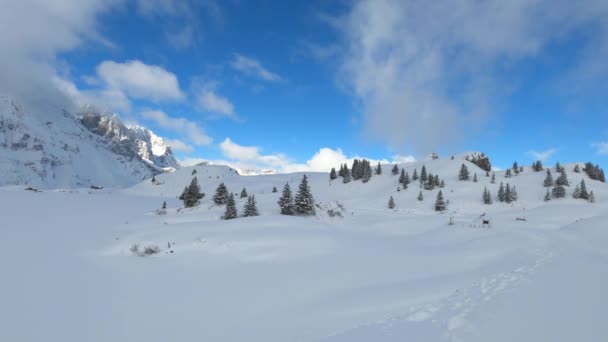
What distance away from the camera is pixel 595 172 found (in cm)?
7494

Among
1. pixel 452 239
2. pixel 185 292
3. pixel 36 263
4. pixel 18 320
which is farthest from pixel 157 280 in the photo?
pixel 452 239

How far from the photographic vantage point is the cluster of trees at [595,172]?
74.3m

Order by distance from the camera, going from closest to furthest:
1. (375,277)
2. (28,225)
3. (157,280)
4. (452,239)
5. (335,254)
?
1. (157,280)
2. (375,277)
3. (335,254)
4. (28,225)
5. (452,239)

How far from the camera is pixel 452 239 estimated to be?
20.8 m

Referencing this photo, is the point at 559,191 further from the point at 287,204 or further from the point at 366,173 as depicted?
the point at 287,204

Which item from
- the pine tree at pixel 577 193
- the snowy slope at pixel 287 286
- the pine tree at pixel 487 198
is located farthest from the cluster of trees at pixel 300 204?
the pine tree at pixel 577 193

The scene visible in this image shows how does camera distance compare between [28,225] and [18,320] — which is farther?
[28,225]

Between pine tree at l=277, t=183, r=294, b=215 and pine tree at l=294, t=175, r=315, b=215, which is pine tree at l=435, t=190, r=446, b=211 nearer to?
pine tree at l=294, t=175, r=315, b=215

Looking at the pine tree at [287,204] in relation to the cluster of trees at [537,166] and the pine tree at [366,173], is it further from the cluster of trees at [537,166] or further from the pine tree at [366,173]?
the cluster of trees at [537,166]

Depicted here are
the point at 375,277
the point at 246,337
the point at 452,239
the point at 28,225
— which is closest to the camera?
the point at 246,337

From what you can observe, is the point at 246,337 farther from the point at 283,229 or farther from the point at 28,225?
the point at 28,225

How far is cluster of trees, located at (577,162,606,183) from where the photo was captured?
74.3 m

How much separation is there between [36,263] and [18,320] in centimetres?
543

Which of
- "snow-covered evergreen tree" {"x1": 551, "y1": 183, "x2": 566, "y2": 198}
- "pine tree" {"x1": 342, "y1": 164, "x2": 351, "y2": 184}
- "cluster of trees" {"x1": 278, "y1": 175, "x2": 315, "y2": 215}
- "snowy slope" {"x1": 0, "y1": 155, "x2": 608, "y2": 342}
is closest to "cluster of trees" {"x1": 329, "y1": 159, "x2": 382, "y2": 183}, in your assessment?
"pine tree" {"x1": 342, "y1": 164, "x2": 351, "y2": 184}
